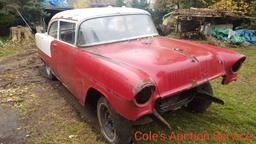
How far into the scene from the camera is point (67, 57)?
461 cm

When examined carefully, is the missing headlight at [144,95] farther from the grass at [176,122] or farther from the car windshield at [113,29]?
the car windshield at [113,29]

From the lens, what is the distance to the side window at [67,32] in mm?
4622

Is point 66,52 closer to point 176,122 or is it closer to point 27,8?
point 176,122

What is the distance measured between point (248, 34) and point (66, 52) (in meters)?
9.48

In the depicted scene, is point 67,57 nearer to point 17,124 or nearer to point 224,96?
point 17,124

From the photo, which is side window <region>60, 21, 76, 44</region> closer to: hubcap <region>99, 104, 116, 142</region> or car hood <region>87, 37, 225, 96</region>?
car hood <region>87, 37, 225, 96</region>

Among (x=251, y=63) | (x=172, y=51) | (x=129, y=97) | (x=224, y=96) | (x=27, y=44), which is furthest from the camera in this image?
(x=27, y=44)

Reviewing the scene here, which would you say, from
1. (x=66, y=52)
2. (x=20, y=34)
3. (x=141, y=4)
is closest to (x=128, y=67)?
(x=66, y=52)

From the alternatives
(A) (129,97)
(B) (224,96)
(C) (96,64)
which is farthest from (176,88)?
(B) (224,96)

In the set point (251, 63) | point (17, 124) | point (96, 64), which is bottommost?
point (17, 124)

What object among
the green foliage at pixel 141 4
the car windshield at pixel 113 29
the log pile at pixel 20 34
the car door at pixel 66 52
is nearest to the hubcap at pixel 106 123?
the car door at pixel 66 52

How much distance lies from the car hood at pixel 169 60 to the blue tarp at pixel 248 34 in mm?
8100

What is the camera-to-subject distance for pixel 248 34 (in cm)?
1161

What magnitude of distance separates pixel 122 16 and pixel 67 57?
1221 millimetres
